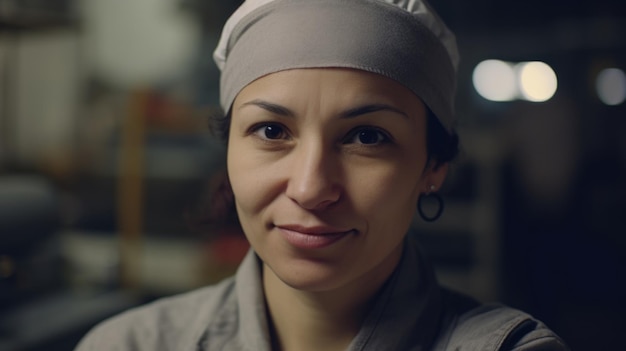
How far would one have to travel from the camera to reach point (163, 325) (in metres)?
0.96

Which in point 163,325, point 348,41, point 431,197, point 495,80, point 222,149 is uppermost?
point 348,41

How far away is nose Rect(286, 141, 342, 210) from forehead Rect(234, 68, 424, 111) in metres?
0.06

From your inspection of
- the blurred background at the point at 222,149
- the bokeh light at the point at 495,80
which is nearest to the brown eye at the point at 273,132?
the blurred background at the point at 222,149

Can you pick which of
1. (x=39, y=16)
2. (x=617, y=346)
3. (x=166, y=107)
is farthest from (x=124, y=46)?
(x=617, y=346)

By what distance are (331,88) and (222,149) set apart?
5.32ft

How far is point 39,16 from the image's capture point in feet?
6.79

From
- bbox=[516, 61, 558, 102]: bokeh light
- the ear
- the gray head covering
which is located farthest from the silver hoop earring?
bbox=[516, 61, 558, 102]: bokeh light

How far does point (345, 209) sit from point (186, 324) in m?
0.36

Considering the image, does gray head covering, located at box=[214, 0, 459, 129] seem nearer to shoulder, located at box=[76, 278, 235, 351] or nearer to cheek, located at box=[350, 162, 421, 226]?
cheek, located at box=[350, 162, 421, 226]

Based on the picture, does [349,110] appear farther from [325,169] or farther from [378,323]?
[378,323]

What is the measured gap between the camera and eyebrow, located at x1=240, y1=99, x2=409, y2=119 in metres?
0.77

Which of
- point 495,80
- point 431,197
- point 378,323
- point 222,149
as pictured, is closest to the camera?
point 378,323

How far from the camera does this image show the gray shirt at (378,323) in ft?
2.67

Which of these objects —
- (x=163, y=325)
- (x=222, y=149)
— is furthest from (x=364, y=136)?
(x=222, y=149)
